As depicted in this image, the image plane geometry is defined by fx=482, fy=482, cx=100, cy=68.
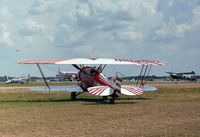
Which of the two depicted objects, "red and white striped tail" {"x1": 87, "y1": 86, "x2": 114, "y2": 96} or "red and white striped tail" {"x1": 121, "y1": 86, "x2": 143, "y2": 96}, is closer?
"red and white striped tail" {"x1": 87, "y1": 86, "x2": 114, "y2": 96}

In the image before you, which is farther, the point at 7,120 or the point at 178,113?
the point at 178,113

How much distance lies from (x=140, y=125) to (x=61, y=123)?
9.24 feet

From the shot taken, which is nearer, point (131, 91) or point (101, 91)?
point (101, 91)

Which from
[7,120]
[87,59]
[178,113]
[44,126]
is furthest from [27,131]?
[87,59]

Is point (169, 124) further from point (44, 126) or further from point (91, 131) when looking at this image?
point (44, 126)

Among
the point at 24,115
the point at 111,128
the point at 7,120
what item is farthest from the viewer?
the point at 24,115

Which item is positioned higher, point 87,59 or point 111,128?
point 87,59

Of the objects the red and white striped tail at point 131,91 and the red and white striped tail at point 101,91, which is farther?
the red and white striped tail at point 131,91

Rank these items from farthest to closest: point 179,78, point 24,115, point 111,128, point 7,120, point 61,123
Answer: point 179,78 < point 24,115 < point 7,120 < point 61,123 < point 111,128

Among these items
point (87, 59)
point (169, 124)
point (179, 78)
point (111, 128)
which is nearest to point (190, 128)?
point (169, 124)

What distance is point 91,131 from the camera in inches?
571

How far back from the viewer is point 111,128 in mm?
15211

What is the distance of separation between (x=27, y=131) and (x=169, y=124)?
15.6 feet

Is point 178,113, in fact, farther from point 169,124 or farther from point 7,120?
point 7,120
